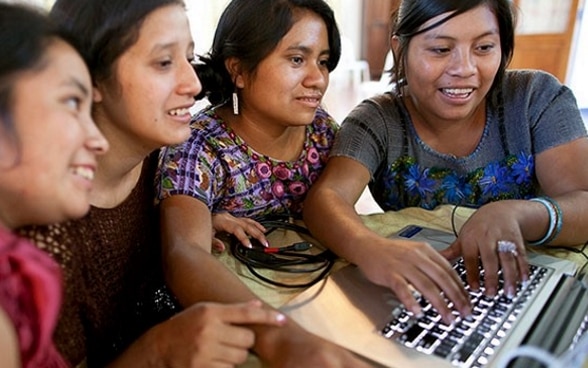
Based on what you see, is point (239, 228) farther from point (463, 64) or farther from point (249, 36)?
point (463, 64)

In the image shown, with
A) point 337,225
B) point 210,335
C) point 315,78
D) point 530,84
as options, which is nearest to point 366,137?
point 315,78

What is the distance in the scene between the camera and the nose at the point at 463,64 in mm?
1016

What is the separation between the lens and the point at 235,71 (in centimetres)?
110

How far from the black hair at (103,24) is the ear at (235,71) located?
376mm

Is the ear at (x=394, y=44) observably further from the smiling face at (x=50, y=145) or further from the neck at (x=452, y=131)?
the smiling face at (x=50, y=145)

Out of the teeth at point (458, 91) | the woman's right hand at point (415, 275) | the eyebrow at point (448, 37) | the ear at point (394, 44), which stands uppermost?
the eyebrow at point (448, 37)

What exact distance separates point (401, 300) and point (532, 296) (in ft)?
0.58

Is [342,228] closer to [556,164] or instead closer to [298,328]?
[298,328]

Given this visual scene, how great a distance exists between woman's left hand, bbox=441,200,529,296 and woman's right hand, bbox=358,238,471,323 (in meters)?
0.06

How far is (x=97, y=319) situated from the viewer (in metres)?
0.73

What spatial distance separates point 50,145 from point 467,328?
0.52 m

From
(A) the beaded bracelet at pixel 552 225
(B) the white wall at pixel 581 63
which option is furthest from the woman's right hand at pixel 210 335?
(B) the white wall at pixel 581 63

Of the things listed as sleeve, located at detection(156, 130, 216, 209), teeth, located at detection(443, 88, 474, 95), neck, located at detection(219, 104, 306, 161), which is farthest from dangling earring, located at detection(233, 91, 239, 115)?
teeth, located at detection(443, 88, 474, 95)

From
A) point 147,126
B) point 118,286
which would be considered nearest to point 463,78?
point 147,126
